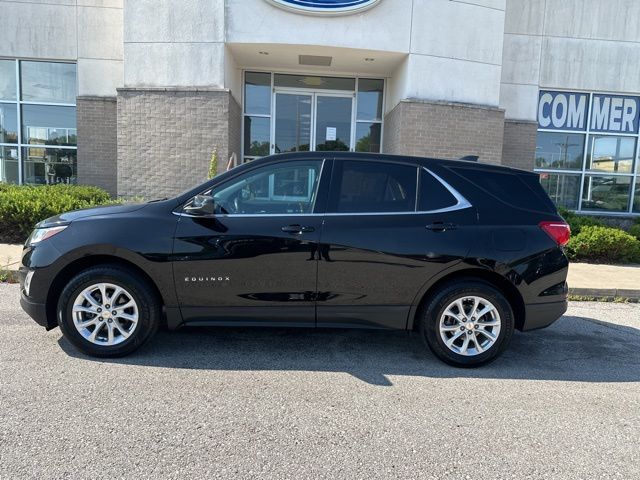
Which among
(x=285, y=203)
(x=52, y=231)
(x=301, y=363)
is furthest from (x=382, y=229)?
(x=52, y=231)

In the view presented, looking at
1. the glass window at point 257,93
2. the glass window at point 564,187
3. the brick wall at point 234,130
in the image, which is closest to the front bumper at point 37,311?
the brick wall at point 234,130

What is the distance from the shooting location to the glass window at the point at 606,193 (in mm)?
13492

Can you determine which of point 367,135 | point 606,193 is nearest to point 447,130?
point 367,135

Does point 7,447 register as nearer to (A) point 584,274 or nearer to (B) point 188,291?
(B) point 188,291

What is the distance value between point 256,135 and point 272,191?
9050mm

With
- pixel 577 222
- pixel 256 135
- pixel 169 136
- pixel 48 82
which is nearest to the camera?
pixel 577 222

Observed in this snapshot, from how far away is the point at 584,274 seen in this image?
822 cm

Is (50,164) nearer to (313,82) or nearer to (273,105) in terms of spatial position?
(273,105)

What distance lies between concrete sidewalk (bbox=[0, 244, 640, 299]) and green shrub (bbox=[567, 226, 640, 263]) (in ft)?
1.01

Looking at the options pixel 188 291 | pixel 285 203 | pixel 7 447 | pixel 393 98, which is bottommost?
pixel 7 447

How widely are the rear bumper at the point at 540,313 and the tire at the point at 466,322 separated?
0.56 feet

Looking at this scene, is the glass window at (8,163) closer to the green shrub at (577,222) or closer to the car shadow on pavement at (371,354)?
the car shadow on pavement at (371,354)

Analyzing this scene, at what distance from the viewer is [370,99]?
12.9m

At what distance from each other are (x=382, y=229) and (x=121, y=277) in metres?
2.24
